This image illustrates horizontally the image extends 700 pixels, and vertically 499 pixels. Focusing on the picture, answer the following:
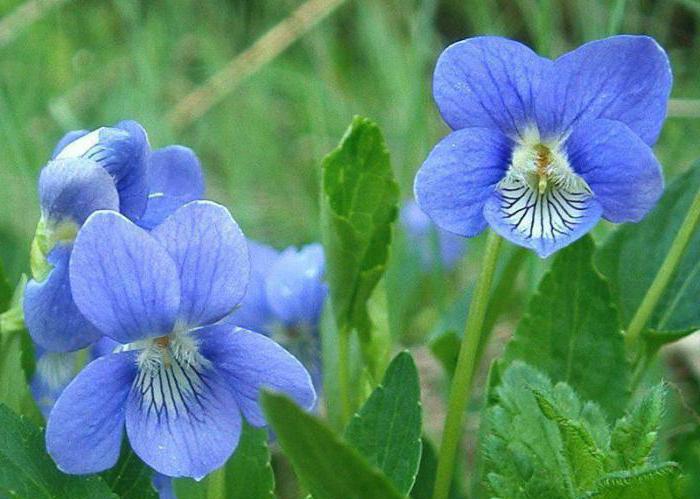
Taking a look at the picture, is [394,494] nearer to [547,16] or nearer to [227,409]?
[227,409]

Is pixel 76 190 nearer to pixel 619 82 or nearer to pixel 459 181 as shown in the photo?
pixel 459 181

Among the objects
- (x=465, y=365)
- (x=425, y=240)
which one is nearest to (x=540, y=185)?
(x=465, y=365)

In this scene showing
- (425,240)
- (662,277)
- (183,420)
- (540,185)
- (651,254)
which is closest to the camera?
(183,420)

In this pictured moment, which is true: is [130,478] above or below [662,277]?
below

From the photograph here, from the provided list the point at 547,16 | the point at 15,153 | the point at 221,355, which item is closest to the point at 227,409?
the point at 221,355

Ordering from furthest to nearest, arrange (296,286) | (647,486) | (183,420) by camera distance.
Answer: (296,286) < (183,420) < (647,486)

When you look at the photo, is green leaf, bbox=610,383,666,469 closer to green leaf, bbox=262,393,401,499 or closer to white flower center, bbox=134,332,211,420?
green leaf, bbox=262,393,401,499

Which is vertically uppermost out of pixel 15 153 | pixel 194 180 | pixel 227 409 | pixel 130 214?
pixel 15 153
